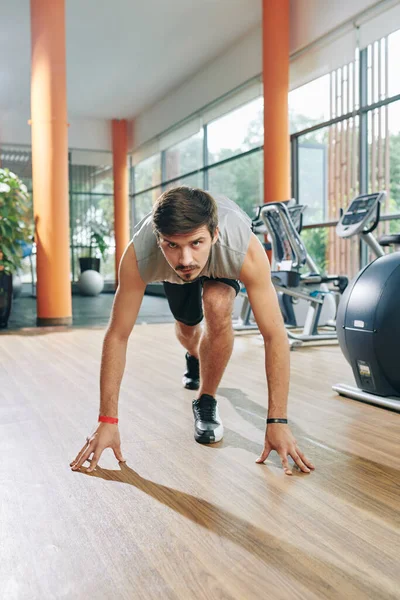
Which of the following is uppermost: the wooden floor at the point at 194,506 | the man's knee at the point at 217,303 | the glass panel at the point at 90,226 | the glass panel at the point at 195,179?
the glass panel at the point at 195,179

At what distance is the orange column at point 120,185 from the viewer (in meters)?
11.2

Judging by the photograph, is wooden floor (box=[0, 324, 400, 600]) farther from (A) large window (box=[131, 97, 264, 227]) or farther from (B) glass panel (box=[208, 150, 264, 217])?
(B) glass panel (box=[208, 150, 264, 217])

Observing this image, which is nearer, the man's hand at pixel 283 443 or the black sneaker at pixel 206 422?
the man's hand at pixel 283 443

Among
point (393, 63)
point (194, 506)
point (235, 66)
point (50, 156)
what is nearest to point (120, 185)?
point (235, 66)

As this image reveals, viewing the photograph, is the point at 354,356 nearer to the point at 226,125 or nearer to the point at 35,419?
the point at 35,419

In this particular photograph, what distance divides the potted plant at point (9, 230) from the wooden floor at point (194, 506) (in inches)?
113

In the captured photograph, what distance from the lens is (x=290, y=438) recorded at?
150 cm

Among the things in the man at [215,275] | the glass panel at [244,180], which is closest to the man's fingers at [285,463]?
the man at [215,275]

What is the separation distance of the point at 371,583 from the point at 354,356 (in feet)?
4.53

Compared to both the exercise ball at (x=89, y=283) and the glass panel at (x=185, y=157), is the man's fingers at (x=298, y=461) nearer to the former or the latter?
the glass panel at (x=185, y=157)

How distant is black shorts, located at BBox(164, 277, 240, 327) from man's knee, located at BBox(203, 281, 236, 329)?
0.28 ft

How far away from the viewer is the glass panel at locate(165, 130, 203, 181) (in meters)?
8.95

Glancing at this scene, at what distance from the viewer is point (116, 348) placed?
1526 mm

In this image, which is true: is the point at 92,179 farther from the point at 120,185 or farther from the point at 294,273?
the point at 294,273
